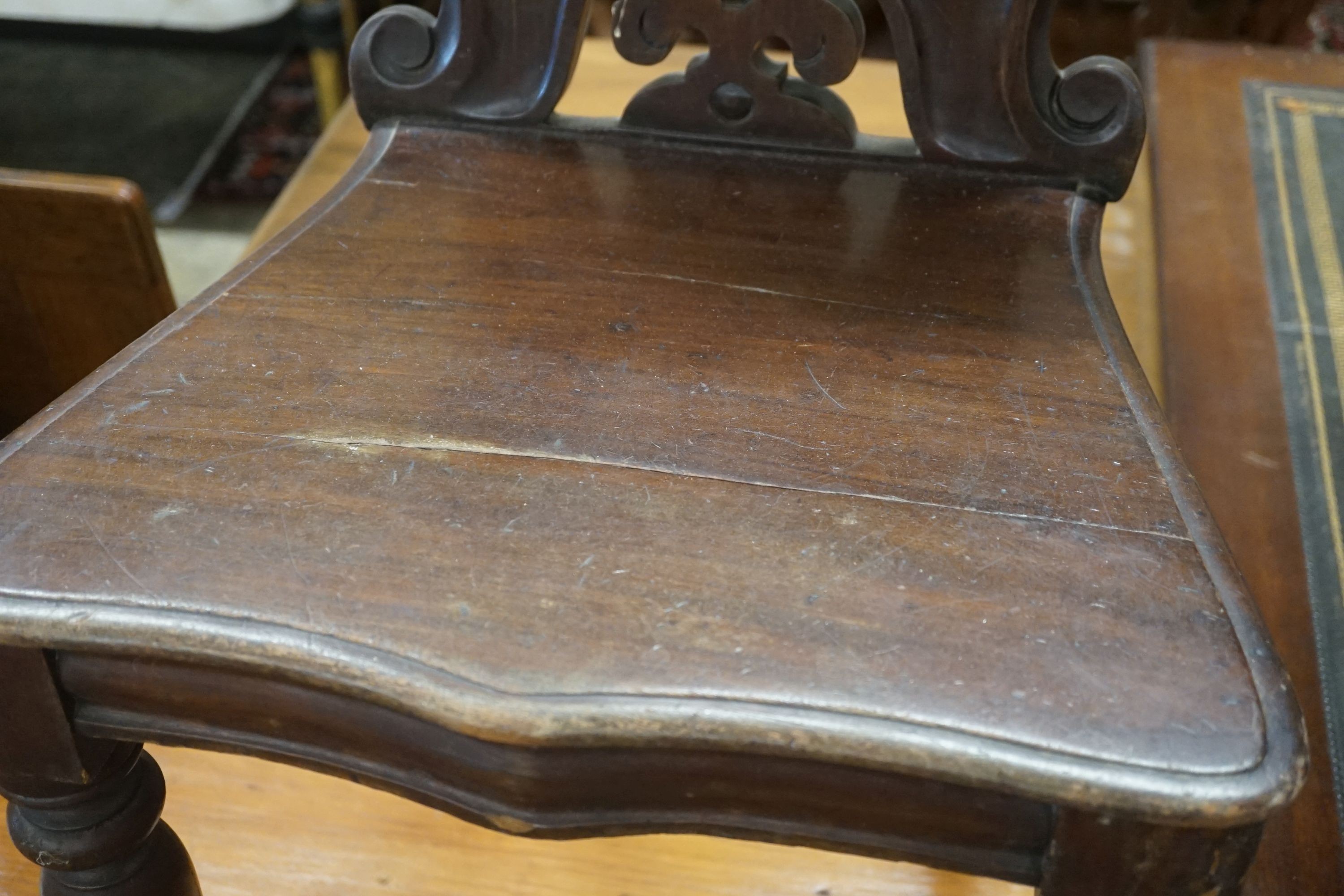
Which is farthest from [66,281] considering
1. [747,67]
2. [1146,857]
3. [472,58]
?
[1146,857]

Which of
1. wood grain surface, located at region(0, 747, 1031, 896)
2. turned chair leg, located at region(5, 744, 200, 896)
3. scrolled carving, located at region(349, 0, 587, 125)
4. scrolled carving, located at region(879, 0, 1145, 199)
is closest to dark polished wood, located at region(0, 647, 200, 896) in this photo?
turned chair leg, located at region(5, 744, 200, 896)

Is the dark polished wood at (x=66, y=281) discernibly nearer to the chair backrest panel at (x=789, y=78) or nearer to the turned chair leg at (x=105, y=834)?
the chair backrest panel at (x=789, y=78)

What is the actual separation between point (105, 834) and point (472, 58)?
466mm

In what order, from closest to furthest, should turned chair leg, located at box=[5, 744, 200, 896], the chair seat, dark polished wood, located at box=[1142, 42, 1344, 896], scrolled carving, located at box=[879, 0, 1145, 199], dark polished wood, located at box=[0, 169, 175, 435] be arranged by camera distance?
the chair seat → turned chair leg, located at box=[5, 744, 200, 896] → scrolled carving, located at box=[879, 0, 1145, 199] → dark polished wood, located at box=[1142, 42, 1344, 896] → dark polished wood, located at box=[0, 169, 175, 435]

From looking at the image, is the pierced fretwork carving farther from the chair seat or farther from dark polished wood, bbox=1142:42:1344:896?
dark polished wood, bbox=1142:42:1344:896

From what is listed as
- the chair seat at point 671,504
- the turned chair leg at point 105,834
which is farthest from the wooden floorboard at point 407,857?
the chair seat at point 671,504

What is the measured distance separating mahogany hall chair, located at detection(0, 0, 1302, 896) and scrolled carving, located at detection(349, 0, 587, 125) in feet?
0.33

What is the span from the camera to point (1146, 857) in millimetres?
410

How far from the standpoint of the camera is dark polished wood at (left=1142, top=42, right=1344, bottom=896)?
0.82 meters

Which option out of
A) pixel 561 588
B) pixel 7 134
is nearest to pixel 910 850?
pixel 561 588

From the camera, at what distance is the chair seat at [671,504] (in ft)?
1.31

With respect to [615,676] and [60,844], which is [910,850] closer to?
[615,676]

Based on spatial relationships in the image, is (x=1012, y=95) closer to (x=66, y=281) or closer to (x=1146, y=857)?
(x=1146, y=857)

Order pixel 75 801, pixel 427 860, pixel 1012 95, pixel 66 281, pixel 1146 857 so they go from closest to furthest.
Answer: pixel 1146 857 → pixel 75 801 → pixel 1012 95 → pixel 427 860 → pixel 66 281
